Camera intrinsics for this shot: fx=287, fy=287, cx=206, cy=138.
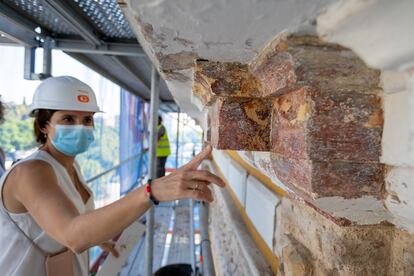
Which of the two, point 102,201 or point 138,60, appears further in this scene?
point 102,201

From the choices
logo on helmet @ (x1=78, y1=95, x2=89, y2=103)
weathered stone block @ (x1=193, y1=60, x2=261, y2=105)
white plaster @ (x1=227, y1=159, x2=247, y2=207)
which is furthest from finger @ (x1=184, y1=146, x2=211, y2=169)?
logo on helmet @ (x1=78, y1=95, x2=89, y2=103)

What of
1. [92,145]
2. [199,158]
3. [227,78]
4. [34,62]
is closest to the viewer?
[227,78]

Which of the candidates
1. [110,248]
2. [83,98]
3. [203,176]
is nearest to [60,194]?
[203,176]

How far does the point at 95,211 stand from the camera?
1.05 meters

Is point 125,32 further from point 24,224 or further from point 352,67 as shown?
point 352,67

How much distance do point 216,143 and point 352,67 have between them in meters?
0.39

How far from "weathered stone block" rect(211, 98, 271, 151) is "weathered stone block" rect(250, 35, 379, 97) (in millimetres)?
208

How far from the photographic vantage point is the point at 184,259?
4898 millimetres

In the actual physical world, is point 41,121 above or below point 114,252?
above

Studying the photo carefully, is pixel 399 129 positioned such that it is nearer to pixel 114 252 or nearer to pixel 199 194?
pixel 199 194

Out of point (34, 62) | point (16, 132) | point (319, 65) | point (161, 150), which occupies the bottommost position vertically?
point (161, 150)

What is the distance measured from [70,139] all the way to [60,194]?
550 millimetres

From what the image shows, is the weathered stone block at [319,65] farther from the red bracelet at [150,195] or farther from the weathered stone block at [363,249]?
the red bracelet at [150,195]

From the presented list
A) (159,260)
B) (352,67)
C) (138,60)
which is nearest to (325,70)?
(352,67)
